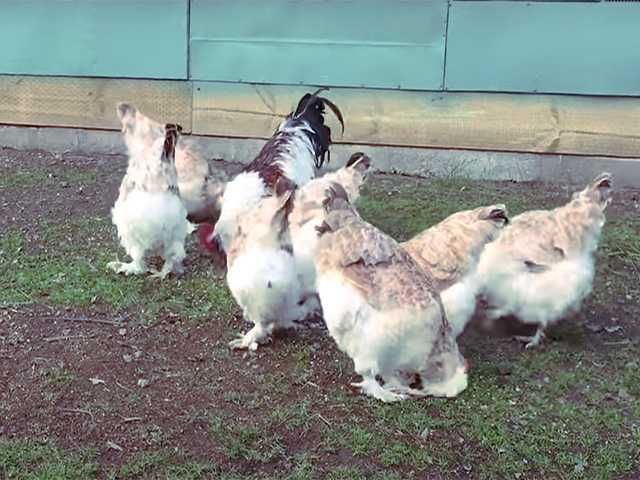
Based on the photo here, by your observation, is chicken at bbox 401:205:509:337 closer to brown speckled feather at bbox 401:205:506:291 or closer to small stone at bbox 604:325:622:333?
brown speckled feather at bbox 401:205:506:291

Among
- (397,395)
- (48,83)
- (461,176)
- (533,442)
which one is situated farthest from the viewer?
(48,83)

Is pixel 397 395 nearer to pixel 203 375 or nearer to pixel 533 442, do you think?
pixel 533 442

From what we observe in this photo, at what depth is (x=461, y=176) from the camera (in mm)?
8727

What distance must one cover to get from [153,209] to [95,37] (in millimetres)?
4106

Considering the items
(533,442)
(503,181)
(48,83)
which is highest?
(48,83)

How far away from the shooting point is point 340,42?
28.2 ft

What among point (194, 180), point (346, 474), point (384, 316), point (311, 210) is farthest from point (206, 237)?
point (346, 474)

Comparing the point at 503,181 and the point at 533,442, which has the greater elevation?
the point at 503,181

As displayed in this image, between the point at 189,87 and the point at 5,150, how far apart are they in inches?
89.7

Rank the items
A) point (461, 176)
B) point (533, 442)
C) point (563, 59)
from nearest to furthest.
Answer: point (533, 442)
point (563, 59)
point (461, 176)

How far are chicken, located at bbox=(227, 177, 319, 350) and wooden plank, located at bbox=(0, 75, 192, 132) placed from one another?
14.5 feet

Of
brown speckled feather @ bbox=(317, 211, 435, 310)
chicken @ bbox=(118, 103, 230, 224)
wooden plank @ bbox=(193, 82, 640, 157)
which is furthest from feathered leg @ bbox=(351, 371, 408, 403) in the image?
wooden plank @ bbox=(193, 82, 640, 157)

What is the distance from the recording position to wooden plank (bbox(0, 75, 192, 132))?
30.2 feet

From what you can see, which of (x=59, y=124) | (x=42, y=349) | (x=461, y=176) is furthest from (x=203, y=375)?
(x=59, y=124)
